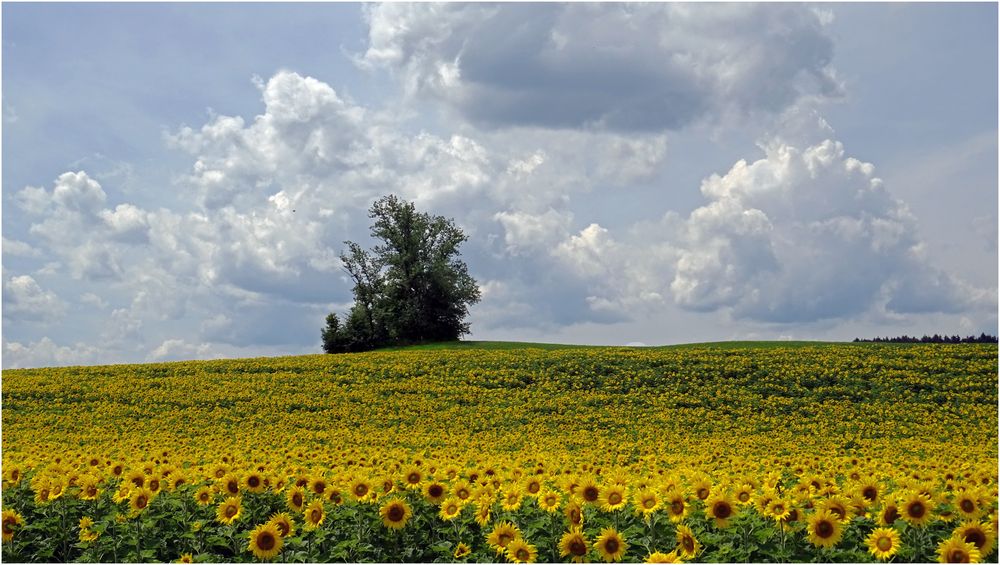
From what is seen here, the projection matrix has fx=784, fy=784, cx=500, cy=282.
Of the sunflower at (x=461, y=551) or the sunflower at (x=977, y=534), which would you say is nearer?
the sunflower at (x=977, y=534)

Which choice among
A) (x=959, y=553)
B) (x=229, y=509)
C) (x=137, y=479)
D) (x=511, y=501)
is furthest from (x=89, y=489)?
(x=959, y=553)

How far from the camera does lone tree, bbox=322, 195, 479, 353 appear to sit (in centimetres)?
5322

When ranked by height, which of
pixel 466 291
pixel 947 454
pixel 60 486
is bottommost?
pixel 947 454

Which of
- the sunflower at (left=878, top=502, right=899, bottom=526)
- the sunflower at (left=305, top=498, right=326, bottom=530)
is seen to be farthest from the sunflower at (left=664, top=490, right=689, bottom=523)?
the sunflower at (left=305, top=498, right=326, bottom=530)

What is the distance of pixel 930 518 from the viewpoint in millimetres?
6172

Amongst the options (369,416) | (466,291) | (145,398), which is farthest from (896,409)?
(466,291)

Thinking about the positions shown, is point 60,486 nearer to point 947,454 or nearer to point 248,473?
point 248,473

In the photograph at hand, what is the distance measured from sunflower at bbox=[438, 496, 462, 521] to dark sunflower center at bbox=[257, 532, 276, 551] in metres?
1.44

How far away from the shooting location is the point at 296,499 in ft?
23.5

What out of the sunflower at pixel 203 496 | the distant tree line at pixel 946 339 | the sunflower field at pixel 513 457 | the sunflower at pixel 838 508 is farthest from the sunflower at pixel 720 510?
the distant tree line at pixel 946 339

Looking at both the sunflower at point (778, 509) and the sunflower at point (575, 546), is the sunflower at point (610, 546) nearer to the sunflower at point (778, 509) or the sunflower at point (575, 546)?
the sunflower at point (575, 546)

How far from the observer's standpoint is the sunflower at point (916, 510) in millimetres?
5996

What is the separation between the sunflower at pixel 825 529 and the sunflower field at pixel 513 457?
0.05 ft

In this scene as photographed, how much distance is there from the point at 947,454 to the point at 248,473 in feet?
50.0
